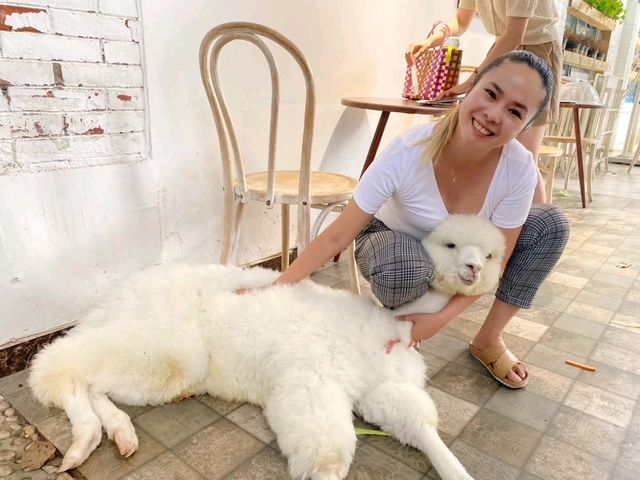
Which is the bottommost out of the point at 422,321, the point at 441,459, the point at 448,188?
the point at 441,459

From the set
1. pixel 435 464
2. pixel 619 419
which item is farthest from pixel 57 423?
pixel 619 419

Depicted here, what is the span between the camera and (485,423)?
4.72 ft

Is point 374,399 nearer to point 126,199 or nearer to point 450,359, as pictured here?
point 450,359

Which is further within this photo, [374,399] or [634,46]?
[634,46]

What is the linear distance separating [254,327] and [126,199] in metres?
0.81

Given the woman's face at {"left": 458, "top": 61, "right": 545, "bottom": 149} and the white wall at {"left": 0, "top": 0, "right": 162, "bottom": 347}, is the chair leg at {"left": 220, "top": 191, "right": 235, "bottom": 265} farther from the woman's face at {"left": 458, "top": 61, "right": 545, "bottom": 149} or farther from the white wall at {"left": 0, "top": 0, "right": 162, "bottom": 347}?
the woman's face at {"left": 458, "top": 61, "right": 545, "bottom": 149}

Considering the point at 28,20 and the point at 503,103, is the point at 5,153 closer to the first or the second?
the point at 28,20

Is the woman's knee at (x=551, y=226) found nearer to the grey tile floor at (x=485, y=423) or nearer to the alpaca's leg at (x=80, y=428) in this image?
the grey tile floor at (x=485, y=423)

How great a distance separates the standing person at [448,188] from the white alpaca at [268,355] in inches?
2.6

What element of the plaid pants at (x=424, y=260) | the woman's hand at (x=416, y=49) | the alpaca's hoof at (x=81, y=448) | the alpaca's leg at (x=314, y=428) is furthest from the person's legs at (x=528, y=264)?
the alpaca's hoof at (x=81, y=448)

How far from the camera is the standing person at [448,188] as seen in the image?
1312 mm

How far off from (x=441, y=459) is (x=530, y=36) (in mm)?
A: 1667

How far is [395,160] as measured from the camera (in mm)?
1421

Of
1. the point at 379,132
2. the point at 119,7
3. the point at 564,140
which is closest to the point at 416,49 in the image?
the point at 379,132
